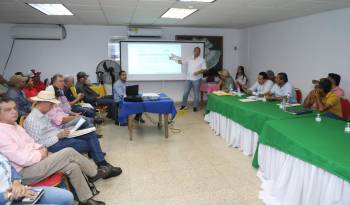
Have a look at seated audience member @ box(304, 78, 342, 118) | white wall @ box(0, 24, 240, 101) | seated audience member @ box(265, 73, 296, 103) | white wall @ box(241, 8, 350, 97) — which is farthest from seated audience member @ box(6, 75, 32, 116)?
white wall @ box(241, 8, 350, 97)

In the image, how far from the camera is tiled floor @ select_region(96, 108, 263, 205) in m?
2.47

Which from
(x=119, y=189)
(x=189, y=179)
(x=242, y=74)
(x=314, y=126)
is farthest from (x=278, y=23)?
(x=119, y=189)

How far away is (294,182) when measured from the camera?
7.13 ft

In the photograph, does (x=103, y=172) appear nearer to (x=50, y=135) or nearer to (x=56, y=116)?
(x=50, y=135)

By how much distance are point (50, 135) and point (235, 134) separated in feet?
8.16

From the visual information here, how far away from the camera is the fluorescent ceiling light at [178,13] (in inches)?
179

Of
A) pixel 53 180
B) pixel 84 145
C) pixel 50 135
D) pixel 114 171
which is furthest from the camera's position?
pixel 114 171

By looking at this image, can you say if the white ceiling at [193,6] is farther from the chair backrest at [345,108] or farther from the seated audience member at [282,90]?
the chair backrest at [345,108]

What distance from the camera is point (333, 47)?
437 centimetres

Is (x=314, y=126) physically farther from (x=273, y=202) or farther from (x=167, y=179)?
(x=167, y=179)

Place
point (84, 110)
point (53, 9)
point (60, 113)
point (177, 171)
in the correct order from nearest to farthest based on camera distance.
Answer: point (177, 171), point (60, 113), point (84, 110), point (53, 9)

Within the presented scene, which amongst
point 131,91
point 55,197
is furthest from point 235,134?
point 55,197

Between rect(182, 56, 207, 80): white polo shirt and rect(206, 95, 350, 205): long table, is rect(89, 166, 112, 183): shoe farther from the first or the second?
rect(182, 56, 207, 80): white polo shirt

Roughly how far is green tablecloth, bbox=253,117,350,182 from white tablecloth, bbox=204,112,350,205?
0.08 meters
